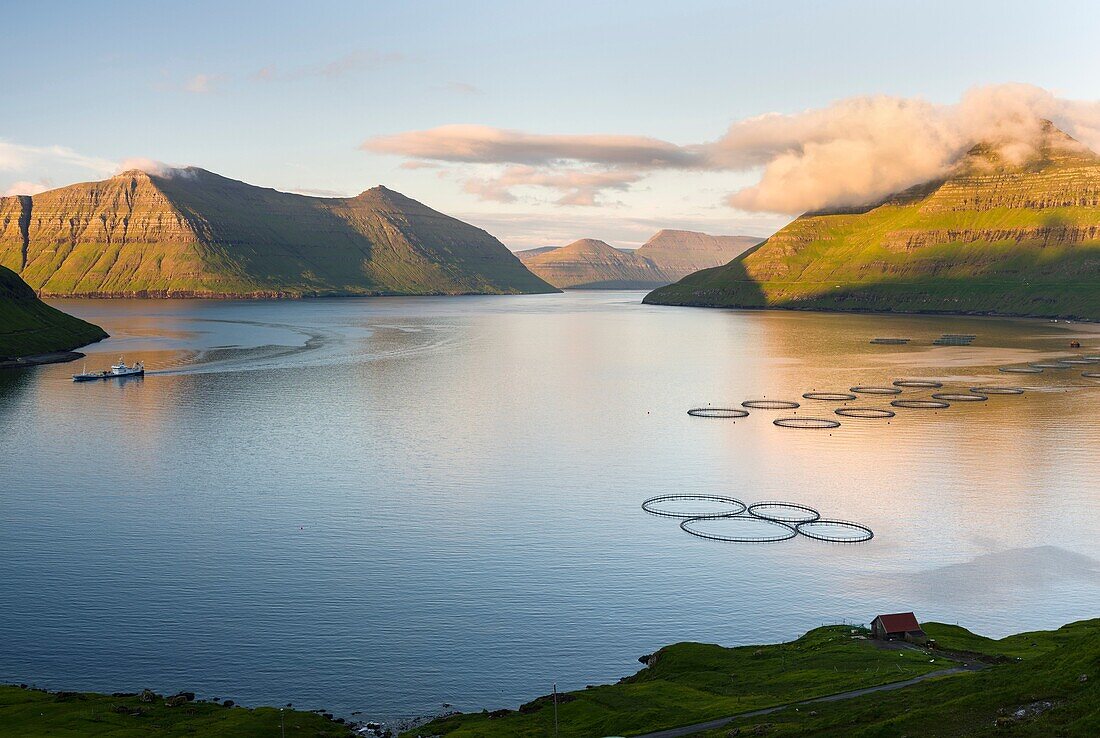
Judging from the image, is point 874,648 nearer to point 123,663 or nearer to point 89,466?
point 123,663

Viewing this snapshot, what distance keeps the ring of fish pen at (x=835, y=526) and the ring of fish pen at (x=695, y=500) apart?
10.5 m

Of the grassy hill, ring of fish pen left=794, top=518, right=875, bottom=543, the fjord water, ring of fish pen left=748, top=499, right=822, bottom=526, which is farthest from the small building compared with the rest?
ring of fish pen left=748, top=499, right=822, bottom=526

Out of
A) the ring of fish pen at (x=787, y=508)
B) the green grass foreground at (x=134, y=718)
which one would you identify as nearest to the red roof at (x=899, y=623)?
the ring of fish pen at (x=787, y=508)

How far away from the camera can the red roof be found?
85250 millimetres

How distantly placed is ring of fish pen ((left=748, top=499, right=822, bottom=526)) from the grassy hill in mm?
41050

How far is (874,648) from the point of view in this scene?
82.6 metres

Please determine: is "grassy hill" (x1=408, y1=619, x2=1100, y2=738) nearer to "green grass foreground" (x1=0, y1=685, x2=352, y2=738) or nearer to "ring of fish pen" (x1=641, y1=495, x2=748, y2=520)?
"green grass foreground" (x1=0, y1=685, x2=352, y2=738)

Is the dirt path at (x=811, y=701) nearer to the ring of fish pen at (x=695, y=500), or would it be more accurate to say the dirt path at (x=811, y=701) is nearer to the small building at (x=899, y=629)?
the small building at (x=899, y=629)

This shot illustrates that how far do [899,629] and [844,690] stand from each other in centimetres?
1531

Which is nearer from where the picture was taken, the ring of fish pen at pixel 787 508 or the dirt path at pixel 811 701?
the dirt path at pixel 811 701

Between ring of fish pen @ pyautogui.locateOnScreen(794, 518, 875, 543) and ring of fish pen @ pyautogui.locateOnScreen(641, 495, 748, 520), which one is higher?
ring of fish pen @ pyautogui.locateOnScreen(641, 495, 748, 520)

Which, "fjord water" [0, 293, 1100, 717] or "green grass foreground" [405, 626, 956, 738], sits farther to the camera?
"fjord water" [0, 293, 1100, 717]

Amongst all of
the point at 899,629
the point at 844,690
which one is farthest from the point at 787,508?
the point at 844,690

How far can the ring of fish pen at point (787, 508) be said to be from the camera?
130250mm
